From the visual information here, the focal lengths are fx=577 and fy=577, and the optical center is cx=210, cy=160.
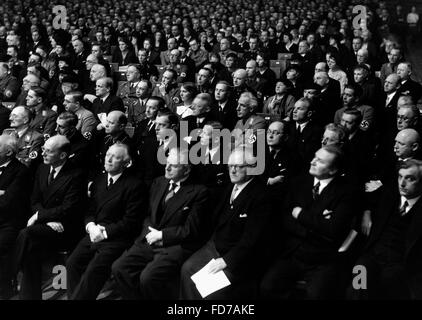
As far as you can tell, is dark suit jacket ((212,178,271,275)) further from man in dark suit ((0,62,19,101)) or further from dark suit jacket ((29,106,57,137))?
man in dark suit ((0,62,19,101))

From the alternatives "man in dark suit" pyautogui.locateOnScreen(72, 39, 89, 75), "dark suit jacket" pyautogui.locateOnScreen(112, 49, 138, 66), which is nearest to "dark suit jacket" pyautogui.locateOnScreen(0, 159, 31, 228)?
"man in dark suit" pyautogui.locateOnScreen(72, 39, 89, 75)

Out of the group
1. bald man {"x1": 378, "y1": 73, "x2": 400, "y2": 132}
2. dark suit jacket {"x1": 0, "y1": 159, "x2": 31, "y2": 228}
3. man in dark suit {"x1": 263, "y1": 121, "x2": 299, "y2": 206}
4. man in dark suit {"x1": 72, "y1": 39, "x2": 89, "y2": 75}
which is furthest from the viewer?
man in dark suit {"x1": 72, "y1": 39, "x2": 89, "y2": 75}

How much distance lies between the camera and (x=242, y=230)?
3.91 metres

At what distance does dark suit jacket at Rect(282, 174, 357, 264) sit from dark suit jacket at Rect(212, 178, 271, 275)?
21 centimetres

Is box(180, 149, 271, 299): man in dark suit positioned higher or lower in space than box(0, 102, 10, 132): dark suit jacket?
lower

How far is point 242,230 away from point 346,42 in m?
7.60

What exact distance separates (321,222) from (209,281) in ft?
2.67

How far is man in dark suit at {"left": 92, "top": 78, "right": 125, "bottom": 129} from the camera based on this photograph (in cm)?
660

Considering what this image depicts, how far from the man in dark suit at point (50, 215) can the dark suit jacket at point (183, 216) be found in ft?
2.06

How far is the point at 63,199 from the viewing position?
448 centimetres

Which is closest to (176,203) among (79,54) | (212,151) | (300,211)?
(300,211)
